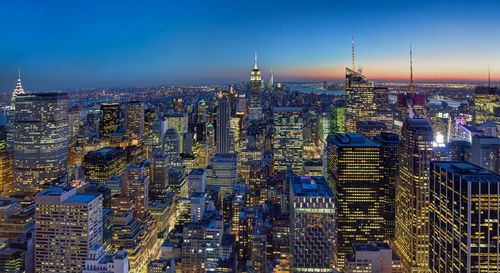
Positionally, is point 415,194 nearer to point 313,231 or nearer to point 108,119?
point 313,231

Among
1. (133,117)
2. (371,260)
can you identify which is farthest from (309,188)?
(133,117)

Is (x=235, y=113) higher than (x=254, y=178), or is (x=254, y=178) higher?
(x=235, y=113)

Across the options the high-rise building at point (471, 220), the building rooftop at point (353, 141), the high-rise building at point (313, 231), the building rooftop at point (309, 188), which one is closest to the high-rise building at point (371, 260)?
the high-rise building at point (313, 231)

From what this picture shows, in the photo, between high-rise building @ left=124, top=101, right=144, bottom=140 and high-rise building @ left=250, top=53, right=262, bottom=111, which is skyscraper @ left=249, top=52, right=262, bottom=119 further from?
high-rise building @ left=124, top=101, right=144, bottom=140

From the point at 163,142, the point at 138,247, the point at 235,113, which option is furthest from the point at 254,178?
the point at 235,113

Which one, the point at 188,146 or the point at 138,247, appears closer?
the point at 138,247

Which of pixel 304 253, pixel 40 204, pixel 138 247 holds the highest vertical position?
pixel 40 204

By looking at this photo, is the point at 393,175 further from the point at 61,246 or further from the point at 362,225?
the point at 61,246
